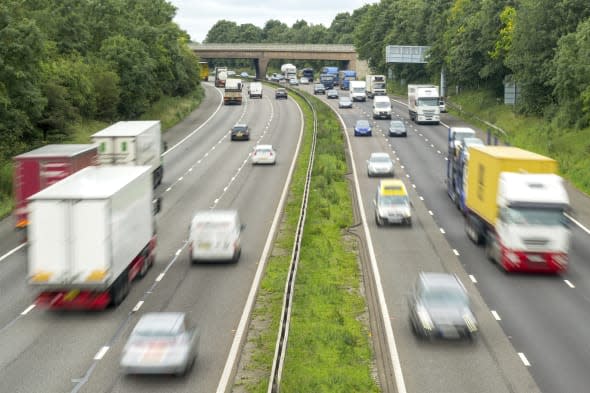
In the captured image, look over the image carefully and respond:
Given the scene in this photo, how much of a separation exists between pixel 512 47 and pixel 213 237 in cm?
5176

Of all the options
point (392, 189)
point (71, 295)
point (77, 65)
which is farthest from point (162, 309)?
point (77, 65)

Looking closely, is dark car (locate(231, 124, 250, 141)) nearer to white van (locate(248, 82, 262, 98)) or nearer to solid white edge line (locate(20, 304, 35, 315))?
white van (locate(248, 82, 262, 98))

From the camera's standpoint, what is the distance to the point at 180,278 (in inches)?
1216

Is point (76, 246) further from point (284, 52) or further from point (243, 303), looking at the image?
point (284, 52)

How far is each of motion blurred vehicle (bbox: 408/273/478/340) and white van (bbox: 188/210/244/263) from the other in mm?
9716

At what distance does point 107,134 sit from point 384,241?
54.6ft

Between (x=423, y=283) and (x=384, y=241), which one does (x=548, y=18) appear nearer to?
(x=384, y=241)

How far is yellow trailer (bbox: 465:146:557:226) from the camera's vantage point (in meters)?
32.3

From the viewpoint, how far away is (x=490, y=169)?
33688mm

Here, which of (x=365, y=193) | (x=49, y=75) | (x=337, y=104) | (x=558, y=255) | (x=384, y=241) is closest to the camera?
(x=558, y=255)

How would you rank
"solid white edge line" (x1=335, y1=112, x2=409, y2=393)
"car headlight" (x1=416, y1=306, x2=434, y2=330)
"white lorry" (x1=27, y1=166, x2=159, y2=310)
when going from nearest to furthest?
"solid white edge line" (x1=335, y1=112, x2=409, y2=393) < "car headlight" (x1=416, y1=306, x2=434, y2=330) < "white lorry" (x1=27, y1=166, x2=159, y2=310)

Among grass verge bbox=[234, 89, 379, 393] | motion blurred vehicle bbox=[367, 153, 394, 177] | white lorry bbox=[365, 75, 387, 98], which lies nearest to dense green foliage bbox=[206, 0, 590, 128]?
white lorry bbox=[365, 75, 387, 98]

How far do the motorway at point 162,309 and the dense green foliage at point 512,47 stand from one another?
80.8 feet

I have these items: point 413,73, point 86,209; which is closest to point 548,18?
point 86,209
